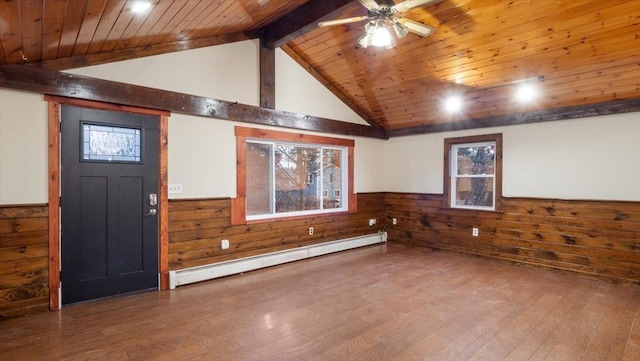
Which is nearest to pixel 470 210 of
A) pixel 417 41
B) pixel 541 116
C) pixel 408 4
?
pixel 541 116

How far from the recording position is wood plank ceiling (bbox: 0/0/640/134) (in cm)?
275

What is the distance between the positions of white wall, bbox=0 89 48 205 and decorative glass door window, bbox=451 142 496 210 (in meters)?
5.81

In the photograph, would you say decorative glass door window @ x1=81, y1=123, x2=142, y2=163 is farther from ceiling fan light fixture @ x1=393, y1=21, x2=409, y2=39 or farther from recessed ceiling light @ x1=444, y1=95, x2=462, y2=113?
recessed ceiling light @ x1=444, y1=95, x2=462, y2=113

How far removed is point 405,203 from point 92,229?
5148 millimetres

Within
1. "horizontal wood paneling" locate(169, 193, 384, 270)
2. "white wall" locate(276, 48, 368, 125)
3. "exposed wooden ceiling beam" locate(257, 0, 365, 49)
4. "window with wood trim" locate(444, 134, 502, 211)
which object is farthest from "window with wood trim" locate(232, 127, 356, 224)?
"window with wood trim" locate(444, 134, 502, 211)

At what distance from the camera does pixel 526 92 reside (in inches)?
174

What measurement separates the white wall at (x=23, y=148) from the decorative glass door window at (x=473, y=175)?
5812 mm

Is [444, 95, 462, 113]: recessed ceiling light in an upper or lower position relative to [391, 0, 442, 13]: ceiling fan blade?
lower

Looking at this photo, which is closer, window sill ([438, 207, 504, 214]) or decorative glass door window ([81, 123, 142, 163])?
decorative glass door window ([81, 123, 142, 163])

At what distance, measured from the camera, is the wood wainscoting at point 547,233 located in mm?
4070

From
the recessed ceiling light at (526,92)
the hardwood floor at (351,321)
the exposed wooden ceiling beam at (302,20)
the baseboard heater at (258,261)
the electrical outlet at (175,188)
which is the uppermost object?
the exposed wooden ceiling beam at (302,20)

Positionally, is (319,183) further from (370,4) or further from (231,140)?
(370,4)

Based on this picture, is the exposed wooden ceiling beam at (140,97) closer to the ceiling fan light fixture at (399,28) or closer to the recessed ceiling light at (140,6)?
the recessed ceiling light at (140,6)

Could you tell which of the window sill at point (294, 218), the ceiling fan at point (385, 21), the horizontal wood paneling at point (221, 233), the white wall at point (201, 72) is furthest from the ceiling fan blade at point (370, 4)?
the window sill at point (294, 218)
